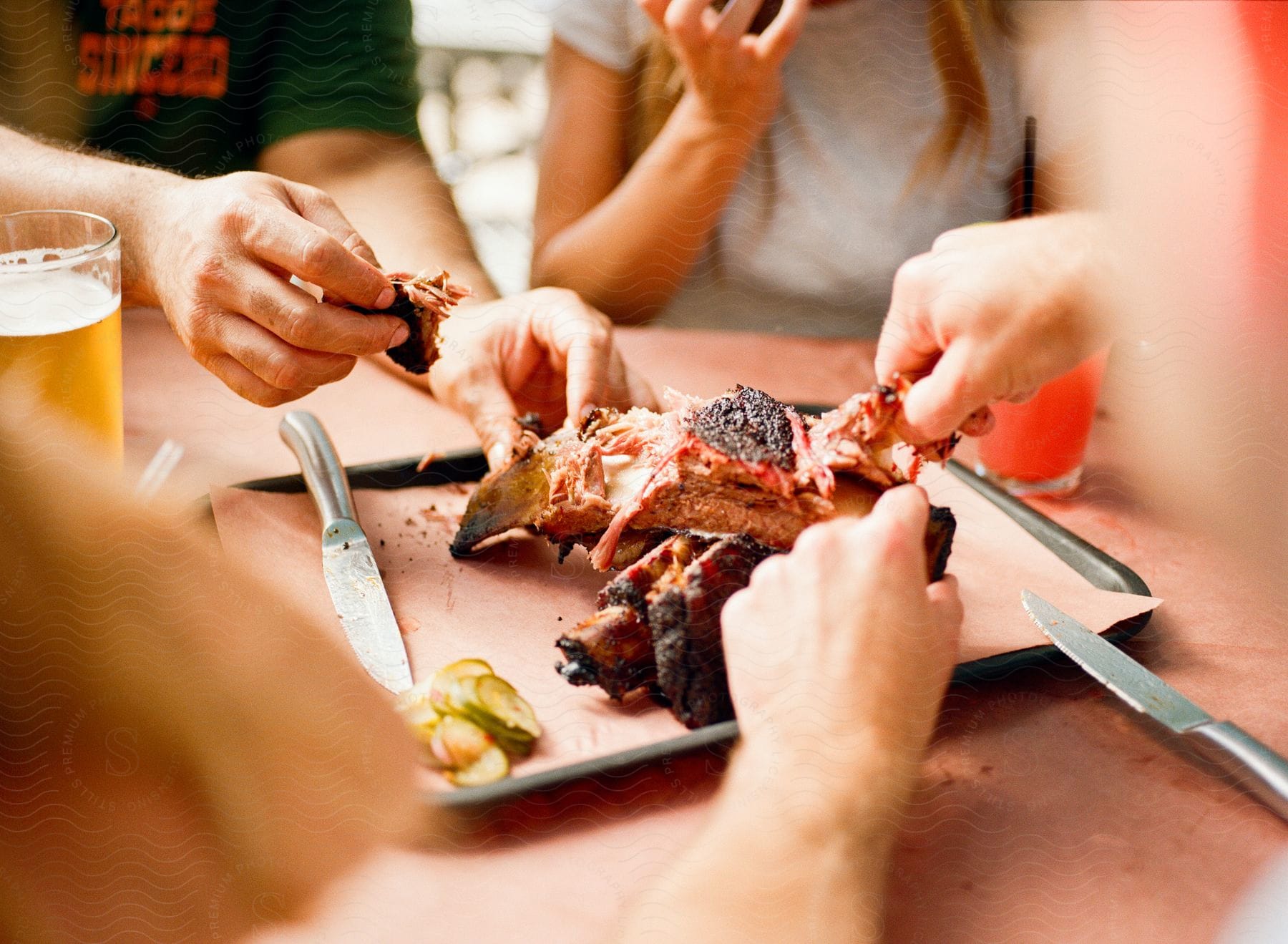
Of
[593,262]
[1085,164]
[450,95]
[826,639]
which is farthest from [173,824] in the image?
[450,95]

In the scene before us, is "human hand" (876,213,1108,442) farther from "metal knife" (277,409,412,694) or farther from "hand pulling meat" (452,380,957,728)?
"metal knife" (277,409,412,694)

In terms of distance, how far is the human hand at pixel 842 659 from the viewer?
0.62m

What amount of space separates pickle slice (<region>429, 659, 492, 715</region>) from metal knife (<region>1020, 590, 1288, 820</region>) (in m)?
0.47

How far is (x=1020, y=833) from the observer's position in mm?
671

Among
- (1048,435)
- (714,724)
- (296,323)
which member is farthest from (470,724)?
(1048,435)

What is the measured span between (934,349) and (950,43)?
894mm

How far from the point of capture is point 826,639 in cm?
69

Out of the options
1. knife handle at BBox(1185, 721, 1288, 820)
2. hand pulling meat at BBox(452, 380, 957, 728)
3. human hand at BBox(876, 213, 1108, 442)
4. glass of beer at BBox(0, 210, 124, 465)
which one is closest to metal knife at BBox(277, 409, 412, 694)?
hand pulling meat at BBox(452, 380, 957, 728)

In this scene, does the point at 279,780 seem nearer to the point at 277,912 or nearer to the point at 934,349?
the point at 277,912

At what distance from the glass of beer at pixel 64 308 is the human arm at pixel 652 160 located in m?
0.73

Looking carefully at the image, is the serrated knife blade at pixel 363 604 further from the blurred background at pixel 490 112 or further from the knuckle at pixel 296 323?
the blurred background at pixel 490 112

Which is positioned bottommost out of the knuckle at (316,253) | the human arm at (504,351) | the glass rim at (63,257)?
the human arm at (504,351)

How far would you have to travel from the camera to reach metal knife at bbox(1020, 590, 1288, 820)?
2.23ft

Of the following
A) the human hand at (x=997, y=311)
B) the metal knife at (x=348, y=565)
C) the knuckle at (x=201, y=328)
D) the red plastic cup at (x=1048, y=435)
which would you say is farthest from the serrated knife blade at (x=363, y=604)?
the red plastic cup at (x=1048, y=435)
